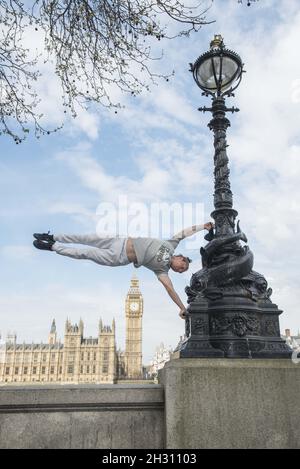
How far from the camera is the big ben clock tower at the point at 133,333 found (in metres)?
128

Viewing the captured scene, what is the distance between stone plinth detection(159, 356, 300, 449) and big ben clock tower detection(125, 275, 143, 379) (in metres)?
123

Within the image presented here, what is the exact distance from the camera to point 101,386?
4195 millimetres

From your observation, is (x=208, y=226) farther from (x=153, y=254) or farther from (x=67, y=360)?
(x=67, y=360)

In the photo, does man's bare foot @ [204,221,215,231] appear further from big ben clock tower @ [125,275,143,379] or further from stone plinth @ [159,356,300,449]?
big ben clock tower @ [125,275,143,379]

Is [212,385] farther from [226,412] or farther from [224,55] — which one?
[224,55]

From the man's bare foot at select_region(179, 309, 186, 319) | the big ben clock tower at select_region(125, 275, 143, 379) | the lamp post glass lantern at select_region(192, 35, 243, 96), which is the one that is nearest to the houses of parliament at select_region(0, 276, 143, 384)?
the big ben clock tower at select_region(125, 275, 143, 379)

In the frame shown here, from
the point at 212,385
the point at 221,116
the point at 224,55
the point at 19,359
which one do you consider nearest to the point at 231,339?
the point at 212,385

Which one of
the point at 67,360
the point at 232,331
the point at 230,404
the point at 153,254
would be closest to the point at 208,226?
the point at 153,254

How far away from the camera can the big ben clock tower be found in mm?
128250

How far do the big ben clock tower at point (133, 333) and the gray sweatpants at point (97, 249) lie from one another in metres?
123

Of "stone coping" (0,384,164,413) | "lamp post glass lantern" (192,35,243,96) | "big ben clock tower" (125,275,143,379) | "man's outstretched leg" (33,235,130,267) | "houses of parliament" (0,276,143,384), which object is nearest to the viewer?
"stone coping" (0,384,164,413)

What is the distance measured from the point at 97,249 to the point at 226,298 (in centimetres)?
164

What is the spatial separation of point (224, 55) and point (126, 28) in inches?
57.1

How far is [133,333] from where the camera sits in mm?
131375
